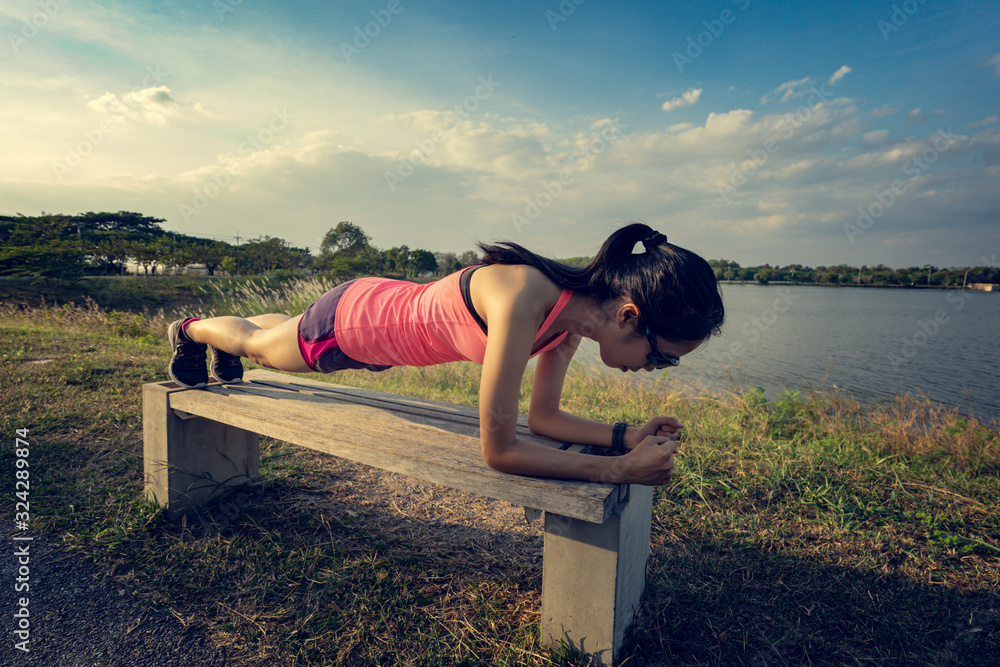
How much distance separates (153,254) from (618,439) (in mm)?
31673

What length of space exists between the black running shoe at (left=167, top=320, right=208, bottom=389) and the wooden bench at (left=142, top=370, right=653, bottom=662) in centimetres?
7

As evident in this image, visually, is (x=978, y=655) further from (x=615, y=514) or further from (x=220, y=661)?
(x=220, y=661)

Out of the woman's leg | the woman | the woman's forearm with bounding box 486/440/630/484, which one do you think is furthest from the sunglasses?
the woman's leg

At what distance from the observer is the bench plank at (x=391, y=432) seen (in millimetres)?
1271

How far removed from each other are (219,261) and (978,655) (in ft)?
124

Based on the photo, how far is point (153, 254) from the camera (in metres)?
26.4

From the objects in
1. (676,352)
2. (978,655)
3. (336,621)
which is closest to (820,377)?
(978,655)

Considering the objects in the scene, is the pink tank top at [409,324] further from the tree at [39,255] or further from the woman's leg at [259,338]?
the tree at [39,255]

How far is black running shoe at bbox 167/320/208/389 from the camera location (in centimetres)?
224

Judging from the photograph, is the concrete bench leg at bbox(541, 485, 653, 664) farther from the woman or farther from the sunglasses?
the sunglasses

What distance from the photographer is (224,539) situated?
205cm

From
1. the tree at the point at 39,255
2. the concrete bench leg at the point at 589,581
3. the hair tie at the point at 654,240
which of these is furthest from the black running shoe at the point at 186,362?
the tree at the point at 39,255

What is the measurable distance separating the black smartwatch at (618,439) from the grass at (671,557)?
0.54 m
